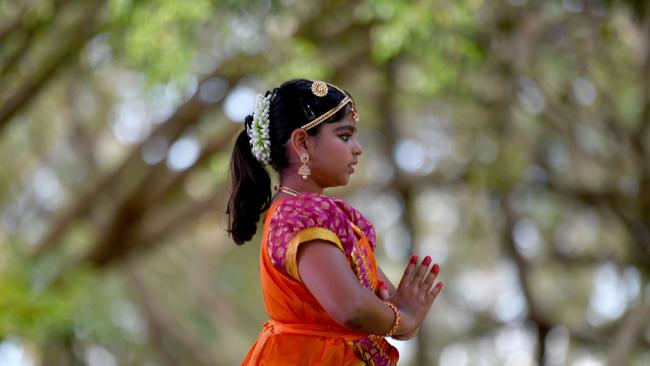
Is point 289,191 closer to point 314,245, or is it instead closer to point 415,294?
point 314,245

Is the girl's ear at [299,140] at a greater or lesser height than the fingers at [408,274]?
greater

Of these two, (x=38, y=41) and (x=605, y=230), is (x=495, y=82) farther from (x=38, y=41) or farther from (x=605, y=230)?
(x=38, y=41)

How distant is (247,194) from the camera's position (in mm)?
2701

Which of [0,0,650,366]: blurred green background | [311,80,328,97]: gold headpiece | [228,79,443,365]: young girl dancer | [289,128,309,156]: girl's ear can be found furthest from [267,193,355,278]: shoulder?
[0,0,650,366]: blurred green background

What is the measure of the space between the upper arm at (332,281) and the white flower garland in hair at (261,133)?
1.05ft

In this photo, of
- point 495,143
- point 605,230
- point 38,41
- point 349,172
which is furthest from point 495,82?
point 349,172

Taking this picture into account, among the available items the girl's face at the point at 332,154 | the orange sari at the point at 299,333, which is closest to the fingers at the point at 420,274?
the orange sari at the point at 299,333

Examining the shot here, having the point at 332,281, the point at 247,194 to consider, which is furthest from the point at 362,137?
the point at 332,281

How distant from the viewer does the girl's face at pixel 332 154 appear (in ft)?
8.43

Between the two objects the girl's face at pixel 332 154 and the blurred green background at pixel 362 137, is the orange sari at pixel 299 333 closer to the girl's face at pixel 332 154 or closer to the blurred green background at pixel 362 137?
the girl's face at pixel 332 154

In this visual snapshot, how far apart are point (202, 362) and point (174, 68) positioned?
17.6 ft

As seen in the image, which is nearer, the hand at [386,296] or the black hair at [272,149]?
the hand at [386,296]

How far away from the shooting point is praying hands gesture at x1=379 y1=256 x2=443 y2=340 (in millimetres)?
2445

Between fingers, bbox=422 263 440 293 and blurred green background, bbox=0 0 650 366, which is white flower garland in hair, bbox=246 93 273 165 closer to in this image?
fingers, bbox=422 263 440 293
